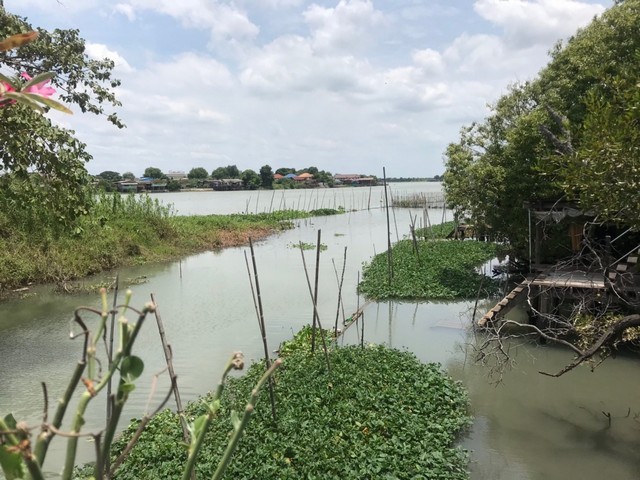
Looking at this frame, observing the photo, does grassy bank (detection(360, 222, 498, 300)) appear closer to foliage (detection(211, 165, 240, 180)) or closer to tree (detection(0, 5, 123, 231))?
tree (detection(0, 5, 123, 231))

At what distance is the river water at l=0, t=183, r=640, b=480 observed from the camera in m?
5.27

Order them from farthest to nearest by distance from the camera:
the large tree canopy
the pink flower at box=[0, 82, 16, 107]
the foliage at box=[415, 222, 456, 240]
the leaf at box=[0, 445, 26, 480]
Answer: the foliage at box=[415, 222, 456, 240], the large tree canopy, the pink flower at box=[0, 82, 16, 107], the leaf at box=[0, 445, 26, 480]

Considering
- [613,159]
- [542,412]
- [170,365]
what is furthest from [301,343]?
[170,365]

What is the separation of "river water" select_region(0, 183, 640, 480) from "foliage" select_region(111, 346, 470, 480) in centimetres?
46

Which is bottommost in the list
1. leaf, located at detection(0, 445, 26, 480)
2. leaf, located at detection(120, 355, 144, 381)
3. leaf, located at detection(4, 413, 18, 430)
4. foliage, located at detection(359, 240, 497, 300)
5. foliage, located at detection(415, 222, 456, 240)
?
foliage, located at detection(359, 240, 497, 300)

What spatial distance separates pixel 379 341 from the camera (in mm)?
8938

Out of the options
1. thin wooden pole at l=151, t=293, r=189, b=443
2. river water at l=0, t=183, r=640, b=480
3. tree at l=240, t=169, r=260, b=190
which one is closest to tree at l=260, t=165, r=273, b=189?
tree at l=240, t=169, r=260, b=190

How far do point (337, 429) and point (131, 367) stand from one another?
15.1 ft

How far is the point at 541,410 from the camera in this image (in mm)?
6188

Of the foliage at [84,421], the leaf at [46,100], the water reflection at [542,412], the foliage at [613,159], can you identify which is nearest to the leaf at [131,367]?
the foliage at [84,421]

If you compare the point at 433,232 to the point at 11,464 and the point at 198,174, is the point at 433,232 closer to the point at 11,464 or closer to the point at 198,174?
the point at 11,464

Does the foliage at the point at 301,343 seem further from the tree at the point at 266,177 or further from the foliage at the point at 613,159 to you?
the tree at the point at 266,177

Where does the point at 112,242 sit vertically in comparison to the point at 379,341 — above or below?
above

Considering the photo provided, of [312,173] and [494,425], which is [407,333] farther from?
[312,173]
